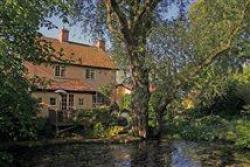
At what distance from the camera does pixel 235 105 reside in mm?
47188

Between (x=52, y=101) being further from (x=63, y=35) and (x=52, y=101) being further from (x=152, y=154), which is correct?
(x=152, y=154)

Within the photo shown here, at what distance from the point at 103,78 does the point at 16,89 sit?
145 feet

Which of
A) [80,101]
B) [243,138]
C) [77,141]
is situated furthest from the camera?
[80,101]

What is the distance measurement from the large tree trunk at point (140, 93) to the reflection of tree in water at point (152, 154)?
6.29 ft

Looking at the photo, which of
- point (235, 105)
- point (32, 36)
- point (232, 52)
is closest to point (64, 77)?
point (235, 105)

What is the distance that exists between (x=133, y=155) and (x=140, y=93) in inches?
344

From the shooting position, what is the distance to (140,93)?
3391cm

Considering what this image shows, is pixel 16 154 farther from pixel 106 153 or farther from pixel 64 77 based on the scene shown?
pixel 64 77

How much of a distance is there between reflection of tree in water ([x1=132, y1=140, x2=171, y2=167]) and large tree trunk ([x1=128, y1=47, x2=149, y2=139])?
192 cm

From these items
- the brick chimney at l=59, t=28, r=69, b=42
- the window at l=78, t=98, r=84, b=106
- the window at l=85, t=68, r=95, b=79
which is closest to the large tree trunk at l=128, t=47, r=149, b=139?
the window at l=78, t=98, r=84, b=106

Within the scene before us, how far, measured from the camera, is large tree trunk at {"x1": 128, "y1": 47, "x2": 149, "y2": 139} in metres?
33.7

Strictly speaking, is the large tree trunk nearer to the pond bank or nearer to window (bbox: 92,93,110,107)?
the pond bank

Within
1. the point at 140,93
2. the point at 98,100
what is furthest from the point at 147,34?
the point at 98,100

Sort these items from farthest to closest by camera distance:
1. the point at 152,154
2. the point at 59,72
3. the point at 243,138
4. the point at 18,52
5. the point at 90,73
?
the point at 90,73 → the point at 59,72 → the point at 243,138 → the point at 152,154 → the point at 18,52
